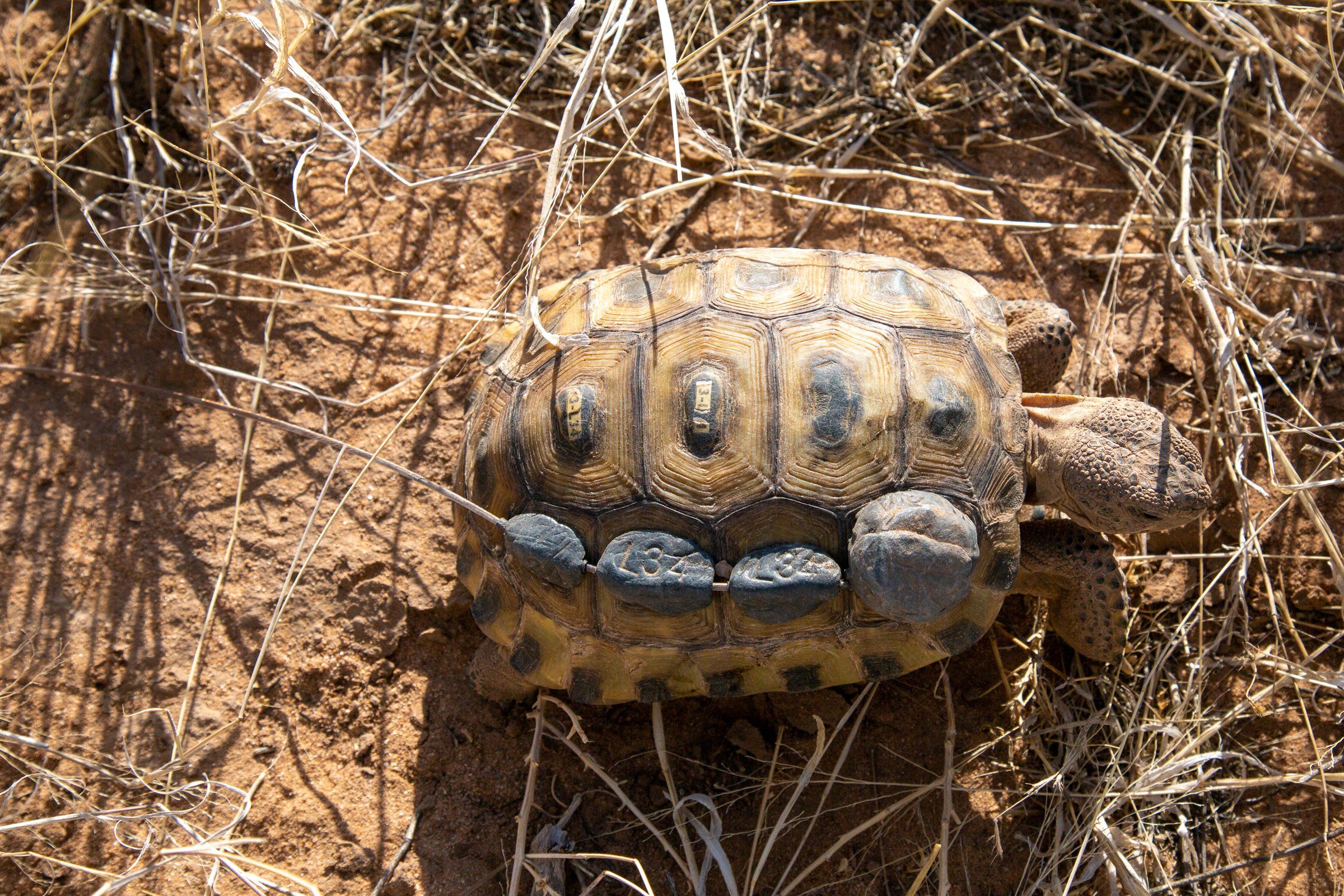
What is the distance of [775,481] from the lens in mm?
2324

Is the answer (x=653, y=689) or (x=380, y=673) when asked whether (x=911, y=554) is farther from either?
(x=380, y=673)

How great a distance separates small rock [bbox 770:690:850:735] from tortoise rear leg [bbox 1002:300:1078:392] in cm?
119

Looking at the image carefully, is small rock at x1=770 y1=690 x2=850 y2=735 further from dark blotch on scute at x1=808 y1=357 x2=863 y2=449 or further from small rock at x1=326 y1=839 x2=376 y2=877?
small rock at x1=326 y1=839 x2=376 y2=877

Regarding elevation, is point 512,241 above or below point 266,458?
above

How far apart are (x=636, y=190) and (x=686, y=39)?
0.64 meters

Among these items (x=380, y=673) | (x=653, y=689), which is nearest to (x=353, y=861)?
(x=380, y=673)

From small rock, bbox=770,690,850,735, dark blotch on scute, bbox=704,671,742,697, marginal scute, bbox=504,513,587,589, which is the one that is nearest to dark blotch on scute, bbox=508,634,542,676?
marginal scute, bbox=504,513,587,589

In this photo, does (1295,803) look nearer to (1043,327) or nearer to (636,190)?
(1043,327)

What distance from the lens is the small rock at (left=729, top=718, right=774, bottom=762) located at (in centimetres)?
289

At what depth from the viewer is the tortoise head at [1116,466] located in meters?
2.53

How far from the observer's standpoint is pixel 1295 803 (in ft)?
9.49

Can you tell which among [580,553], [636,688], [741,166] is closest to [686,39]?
[741,166]

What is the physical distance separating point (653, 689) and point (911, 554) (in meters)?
0.84

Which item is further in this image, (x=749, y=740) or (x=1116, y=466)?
(x=749, y=740)
